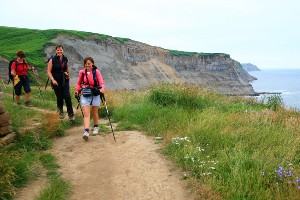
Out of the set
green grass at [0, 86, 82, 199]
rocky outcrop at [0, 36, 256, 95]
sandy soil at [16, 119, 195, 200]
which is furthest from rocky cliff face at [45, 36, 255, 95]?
sandy soil at [16, 119, 195, 200]

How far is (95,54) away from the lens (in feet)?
291

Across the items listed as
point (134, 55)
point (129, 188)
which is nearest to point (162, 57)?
point (134, 55)

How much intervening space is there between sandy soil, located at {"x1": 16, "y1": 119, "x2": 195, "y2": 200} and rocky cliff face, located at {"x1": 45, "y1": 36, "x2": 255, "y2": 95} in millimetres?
59570

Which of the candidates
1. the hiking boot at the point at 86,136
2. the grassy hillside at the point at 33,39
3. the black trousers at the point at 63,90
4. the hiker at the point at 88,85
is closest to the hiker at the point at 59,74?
the black trousers at the point at 63,90

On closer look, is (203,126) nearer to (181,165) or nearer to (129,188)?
(181,165)

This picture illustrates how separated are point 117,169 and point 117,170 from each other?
6cm

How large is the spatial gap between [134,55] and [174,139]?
317 feet

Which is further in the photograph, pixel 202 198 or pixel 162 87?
pixel 162 87

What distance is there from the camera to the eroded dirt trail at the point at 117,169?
5906 millimetres

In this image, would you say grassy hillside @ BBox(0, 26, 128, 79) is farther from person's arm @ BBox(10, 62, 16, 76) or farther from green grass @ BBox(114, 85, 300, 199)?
green grass @ BBox(114, 85, 300, 199)

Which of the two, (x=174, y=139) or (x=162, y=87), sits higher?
(x=162, y=87)

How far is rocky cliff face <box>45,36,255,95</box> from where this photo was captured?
8431 cm

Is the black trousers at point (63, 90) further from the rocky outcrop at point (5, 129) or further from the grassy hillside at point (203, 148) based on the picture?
the rocky outcrop at point (5, 129)

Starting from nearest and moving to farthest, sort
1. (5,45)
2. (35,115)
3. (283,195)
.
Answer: (283,195) → (35,115) → (5,45)
